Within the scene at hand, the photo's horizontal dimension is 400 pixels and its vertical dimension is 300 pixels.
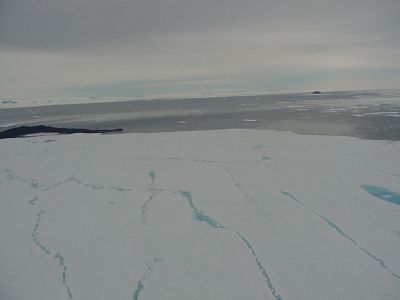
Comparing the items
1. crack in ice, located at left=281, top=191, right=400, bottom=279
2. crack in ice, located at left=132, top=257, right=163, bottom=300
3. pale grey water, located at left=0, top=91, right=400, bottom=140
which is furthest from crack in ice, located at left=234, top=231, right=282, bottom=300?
pale grey water, located at left=0, top=91, right=400, bottom=140

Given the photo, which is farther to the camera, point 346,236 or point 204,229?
point 204,229

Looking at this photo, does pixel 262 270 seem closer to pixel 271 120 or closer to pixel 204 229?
pixel 204 229

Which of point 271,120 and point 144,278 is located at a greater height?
point 144,278

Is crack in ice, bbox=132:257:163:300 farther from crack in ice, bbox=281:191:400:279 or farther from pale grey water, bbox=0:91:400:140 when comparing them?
pale grey water, bbox=0:91:400:140

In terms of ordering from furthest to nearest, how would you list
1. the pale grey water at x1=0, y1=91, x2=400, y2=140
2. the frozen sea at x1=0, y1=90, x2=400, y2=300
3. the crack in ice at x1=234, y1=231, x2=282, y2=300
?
the pale grey water at x1=0, y1=91, x2=400, y2=140, the frozen sea at x1=0, y1=90, x2=400, y2=300, the crack in ice at x1=234, y1=231, x2=282, y2=300

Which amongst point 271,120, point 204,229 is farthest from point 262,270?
point 271,120

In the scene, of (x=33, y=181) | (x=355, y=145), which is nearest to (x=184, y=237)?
(x=33, y=181)

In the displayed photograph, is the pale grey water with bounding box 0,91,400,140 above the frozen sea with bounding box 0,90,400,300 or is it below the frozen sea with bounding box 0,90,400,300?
below

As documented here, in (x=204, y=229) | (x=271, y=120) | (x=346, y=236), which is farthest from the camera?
(x=271, y=120)
